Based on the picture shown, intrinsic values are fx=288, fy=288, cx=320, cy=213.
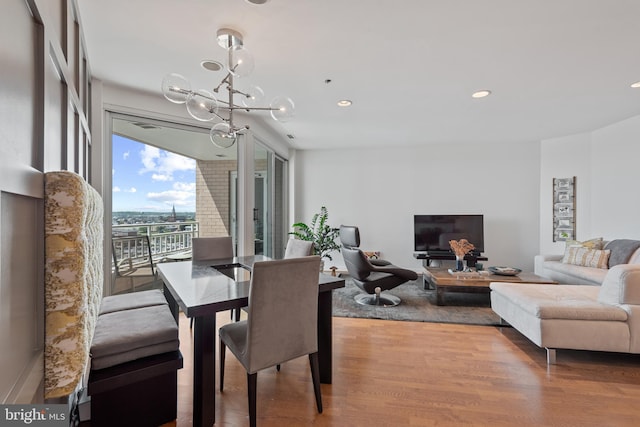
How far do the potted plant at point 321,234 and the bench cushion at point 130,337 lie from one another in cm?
362

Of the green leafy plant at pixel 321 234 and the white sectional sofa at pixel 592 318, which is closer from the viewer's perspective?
the white sectional sofa at pixel 592 318

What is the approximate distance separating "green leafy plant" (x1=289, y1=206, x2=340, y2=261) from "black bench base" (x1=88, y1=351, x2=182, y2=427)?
3.70 meters

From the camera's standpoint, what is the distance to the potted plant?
212 inches

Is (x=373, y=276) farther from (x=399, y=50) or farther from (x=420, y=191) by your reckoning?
(x=420, y=191)

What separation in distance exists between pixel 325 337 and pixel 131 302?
1.43m

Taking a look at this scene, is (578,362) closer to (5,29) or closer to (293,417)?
(293,417)

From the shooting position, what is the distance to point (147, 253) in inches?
129

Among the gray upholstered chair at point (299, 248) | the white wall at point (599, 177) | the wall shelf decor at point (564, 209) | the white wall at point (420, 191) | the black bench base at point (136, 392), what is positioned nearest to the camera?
the black bench base at point (136, 392)

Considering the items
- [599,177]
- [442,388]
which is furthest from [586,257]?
[442,388]

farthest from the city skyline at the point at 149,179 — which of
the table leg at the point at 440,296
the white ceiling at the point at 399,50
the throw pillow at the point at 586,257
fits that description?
the throw pillow at the point at 586,257

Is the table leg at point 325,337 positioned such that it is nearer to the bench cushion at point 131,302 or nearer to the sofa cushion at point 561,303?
the bench cushion at point 131,302

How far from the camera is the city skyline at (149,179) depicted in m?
2.99

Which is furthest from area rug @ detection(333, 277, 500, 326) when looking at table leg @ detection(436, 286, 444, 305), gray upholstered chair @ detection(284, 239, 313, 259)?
gray upholstered chair @ detection(284, 239, 313, 259)

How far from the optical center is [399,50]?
2.26 m
